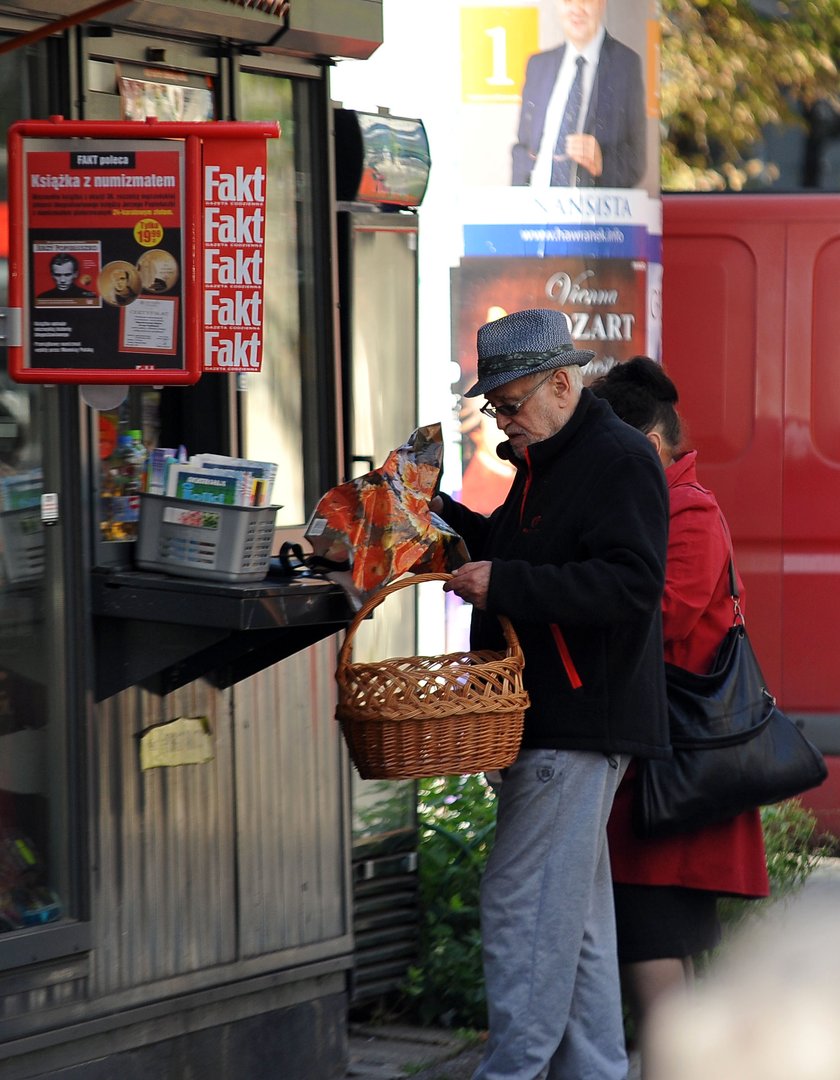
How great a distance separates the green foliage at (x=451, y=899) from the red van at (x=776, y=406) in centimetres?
220

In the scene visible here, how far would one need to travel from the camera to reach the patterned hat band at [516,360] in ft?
12.7

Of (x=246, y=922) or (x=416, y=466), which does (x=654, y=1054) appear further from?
(x=416, y=466)

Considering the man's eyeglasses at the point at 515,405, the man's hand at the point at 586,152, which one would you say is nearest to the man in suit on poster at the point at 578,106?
the man's hand at the point at 586,152

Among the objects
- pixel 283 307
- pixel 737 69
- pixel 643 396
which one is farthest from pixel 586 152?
pixel 737 69

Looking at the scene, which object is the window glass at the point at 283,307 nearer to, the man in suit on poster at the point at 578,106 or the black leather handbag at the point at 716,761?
the black leather handbag at the point at 716,761

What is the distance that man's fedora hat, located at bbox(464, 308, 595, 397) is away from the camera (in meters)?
3.87

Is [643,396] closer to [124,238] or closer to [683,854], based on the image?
[683,854]

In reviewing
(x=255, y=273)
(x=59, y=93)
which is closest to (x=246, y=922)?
(x=255, y=273)

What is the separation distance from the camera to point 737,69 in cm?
1274

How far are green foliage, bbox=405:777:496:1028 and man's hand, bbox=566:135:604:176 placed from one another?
2117 millimetres

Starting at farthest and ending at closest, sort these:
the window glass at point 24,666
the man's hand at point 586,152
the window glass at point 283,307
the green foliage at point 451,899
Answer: the man's hand at point 586,152
the green foliage at point 451,899
the window glass at point 283,307
the window glass at point 24,666

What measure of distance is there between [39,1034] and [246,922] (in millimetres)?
686

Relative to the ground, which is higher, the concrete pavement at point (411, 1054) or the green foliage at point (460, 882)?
the green foliage at point (460, 882)

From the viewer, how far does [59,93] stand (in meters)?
4.11
